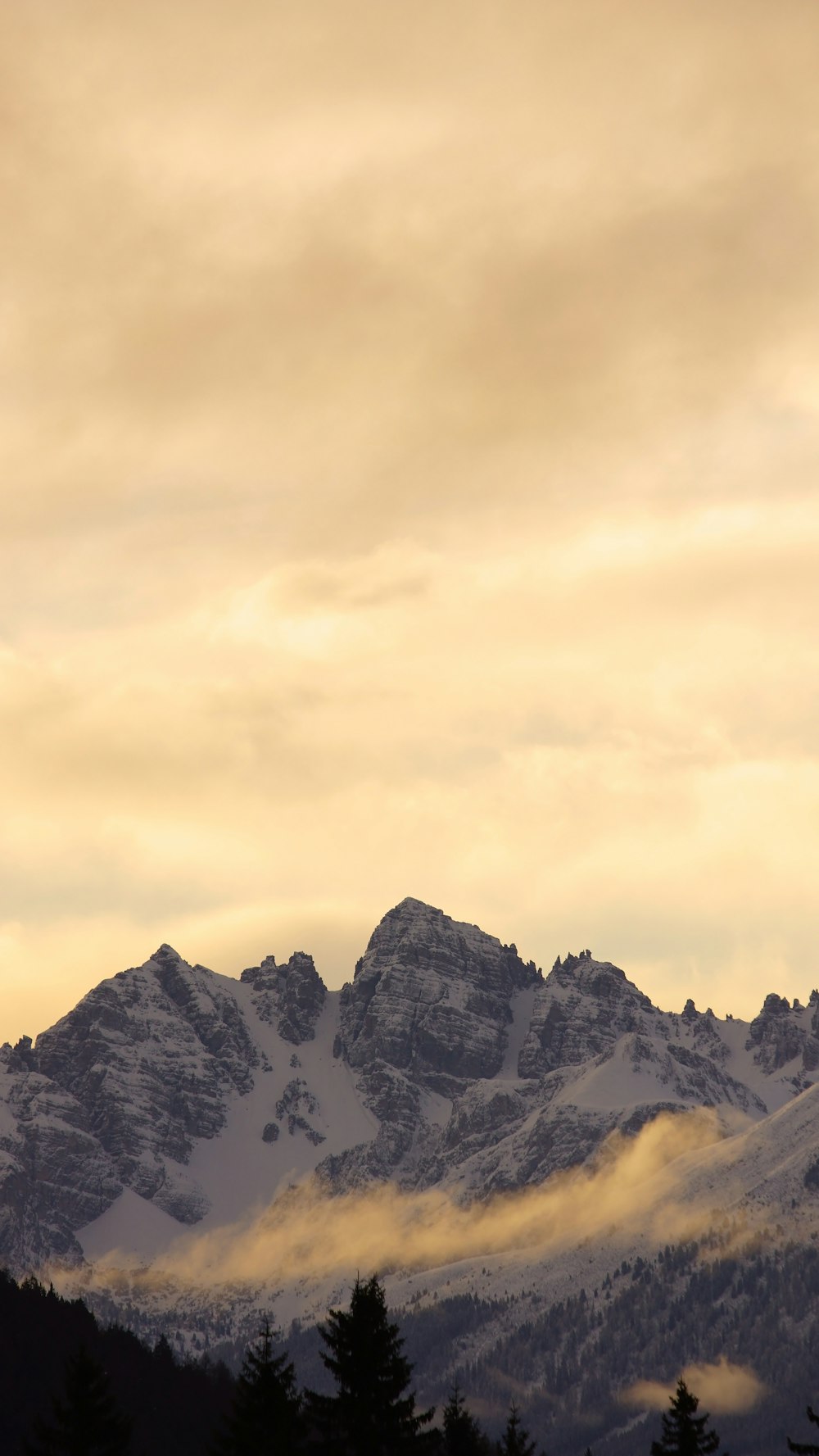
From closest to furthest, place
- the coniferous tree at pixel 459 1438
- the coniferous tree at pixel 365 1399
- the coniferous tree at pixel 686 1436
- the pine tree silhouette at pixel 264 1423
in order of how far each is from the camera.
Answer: the pine tree silhouette at pixel 264 1423, the coniferous tree at pixel 365 1399, the coniferous tree at pixel 686 1436, the coniferous tree at pixel 459 1438

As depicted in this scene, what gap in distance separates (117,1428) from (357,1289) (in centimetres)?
1063

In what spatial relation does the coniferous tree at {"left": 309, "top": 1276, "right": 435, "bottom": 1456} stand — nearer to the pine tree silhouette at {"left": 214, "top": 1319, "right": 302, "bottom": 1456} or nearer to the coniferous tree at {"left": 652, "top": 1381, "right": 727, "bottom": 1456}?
the pine tree silhouette at {"left": 214, "top": 1319, "right": 302, "bottom": 1456}

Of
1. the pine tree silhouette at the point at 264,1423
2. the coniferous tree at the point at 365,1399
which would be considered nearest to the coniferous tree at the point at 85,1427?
the pine tree silhouette at the point at 264,1423

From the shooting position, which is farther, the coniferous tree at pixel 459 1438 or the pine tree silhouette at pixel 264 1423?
the coniferous tree at pixel 459 1438

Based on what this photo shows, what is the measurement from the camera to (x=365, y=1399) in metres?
66.9

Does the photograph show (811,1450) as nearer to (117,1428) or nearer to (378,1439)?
(378,1439)

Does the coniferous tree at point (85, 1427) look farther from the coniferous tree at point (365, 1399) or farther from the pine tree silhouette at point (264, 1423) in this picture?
the coniferous tree at point (365, 1399)

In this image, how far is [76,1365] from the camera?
235ft

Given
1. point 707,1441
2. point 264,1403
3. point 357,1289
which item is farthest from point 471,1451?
point 264,1403

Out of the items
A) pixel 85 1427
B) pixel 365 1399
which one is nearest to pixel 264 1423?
pixel 365 1399

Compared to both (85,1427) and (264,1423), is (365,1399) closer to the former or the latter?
(264,1423)

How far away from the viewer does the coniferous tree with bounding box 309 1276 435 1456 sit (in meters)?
66.2

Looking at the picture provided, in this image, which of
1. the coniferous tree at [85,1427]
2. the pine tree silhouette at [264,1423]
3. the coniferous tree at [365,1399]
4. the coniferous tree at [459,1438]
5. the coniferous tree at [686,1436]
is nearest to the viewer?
the pine tree silhouette at [264,1423]

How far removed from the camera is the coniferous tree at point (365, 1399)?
217 ft
